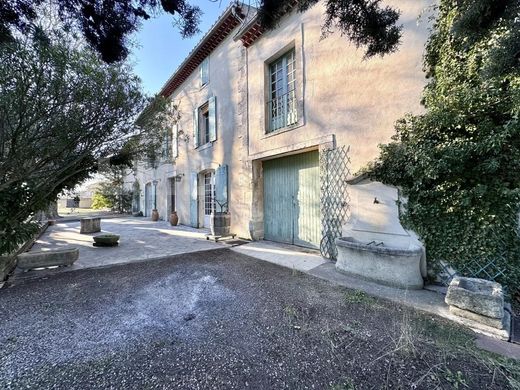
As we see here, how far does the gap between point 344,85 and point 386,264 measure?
317 centimetres

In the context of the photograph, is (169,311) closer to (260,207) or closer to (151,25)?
(151,25)

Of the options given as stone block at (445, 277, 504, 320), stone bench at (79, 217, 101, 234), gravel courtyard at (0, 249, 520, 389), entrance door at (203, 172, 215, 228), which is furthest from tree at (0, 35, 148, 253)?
stone block at (445, 277, 504, 320)

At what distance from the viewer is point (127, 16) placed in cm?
199

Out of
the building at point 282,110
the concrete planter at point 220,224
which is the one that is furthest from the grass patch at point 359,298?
the concrete planter at point 220,224

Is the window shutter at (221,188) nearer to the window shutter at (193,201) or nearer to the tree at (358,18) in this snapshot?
the window shutter at (193,201)

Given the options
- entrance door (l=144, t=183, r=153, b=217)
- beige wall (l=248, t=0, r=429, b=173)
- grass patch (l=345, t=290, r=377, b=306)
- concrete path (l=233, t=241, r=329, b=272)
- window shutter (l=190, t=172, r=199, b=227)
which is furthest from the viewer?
entrance door (l=144, t=183, r=153, b=217)

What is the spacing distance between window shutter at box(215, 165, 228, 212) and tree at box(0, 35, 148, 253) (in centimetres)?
315

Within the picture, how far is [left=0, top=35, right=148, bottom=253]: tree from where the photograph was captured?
2734mm

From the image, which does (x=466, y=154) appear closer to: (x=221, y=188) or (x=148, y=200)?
(x=221, y=188)

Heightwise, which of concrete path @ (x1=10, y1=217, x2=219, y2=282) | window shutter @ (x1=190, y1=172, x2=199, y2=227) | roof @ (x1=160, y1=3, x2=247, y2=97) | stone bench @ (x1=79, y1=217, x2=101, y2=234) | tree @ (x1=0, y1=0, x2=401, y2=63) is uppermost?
roof @ (x1=160, y1=3, x2=247, y2=97)


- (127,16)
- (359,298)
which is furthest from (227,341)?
(127,16)

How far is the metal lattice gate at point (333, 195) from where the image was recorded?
4359 mm

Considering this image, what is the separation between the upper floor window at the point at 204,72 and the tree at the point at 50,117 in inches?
182

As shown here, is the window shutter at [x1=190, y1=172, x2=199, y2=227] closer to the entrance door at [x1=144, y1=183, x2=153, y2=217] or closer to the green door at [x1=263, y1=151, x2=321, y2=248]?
the green door at [x1=263, y1=151, x2=321, y2=248]
